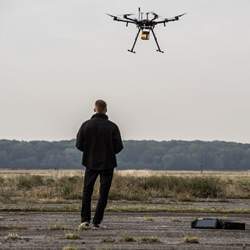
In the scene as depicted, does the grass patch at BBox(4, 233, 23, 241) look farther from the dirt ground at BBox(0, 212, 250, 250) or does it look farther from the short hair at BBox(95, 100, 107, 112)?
the short hair at BBox(95, 100, 107, 112)

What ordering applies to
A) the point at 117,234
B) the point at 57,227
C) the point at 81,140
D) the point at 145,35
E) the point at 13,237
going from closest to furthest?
the point at 13,237 → the point at 117,234 → the point at 57,227 → the point at 81,140 → the point at 145,35

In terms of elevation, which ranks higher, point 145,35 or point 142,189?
point 145,35

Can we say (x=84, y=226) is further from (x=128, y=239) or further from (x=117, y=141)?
(x=128, y=239)

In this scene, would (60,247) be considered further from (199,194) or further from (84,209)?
(199,194)

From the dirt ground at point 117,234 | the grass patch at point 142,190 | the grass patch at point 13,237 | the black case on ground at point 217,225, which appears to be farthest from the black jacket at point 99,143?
the grass patch at point 142,190

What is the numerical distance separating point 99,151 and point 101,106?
0.72m

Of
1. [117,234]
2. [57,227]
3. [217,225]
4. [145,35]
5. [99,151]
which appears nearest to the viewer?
[117,234]

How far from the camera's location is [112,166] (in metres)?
15.9

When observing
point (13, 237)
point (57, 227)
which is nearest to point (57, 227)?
point (57, 227)

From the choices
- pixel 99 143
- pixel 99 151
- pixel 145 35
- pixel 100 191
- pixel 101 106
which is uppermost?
pixel 145 35

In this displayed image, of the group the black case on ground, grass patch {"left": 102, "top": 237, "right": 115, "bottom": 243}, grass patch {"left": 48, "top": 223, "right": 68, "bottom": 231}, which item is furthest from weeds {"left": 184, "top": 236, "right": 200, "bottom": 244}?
grass patch {"left": 48, "top": 223, "right": 68, "bottom": 231}

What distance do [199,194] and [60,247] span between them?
25.8 m

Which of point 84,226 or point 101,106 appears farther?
point 101,106

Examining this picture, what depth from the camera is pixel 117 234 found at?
14.3 metres
